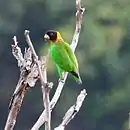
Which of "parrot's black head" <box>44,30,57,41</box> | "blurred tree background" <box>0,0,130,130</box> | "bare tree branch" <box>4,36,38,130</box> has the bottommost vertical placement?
"bare tree branch" <box>4,36,38,130</box>

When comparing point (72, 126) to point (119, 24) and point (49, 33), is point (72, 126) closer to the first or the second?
point (119, 24)

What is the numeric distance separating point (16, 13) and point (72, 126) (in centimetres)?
310

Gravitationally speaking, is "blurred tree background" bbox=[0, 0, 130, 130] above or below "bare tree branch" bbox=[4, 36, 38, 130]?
above

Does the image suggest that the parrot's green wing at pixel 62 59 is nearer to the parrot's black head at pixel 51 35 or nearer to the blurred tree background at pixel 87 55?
the parrot's black head at pixel 51 35

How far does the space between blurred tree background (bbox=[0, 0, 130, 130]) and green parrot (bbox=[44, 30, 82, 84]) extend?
14.2 m

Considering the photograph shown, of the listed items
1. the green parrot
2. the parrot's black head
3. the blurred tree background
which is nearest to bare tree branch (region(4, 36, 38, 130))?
the green parrot

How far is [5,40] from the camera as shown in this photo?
18.2 metres

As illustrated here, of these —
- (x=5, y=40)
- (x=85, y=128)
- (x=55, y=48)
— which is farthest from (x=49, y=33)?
(x=5, y=40)

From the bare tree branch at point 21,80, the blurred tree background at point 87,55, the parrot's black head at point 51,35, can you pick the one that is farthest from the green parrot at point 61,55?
the blurred tree background at point 87,55

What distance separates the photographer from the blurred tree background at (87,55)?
17.4 m

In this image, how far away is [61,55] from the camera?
242 cm

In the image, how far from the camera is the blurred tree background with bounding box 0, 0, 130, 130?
57.1 feet

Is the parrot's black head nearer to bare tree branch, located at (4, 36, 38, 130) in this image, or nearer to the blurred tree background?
bare tree branch, located at (4, 36, 38, 130)

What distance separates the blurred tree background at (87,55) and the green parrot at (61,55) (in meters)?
14.2
